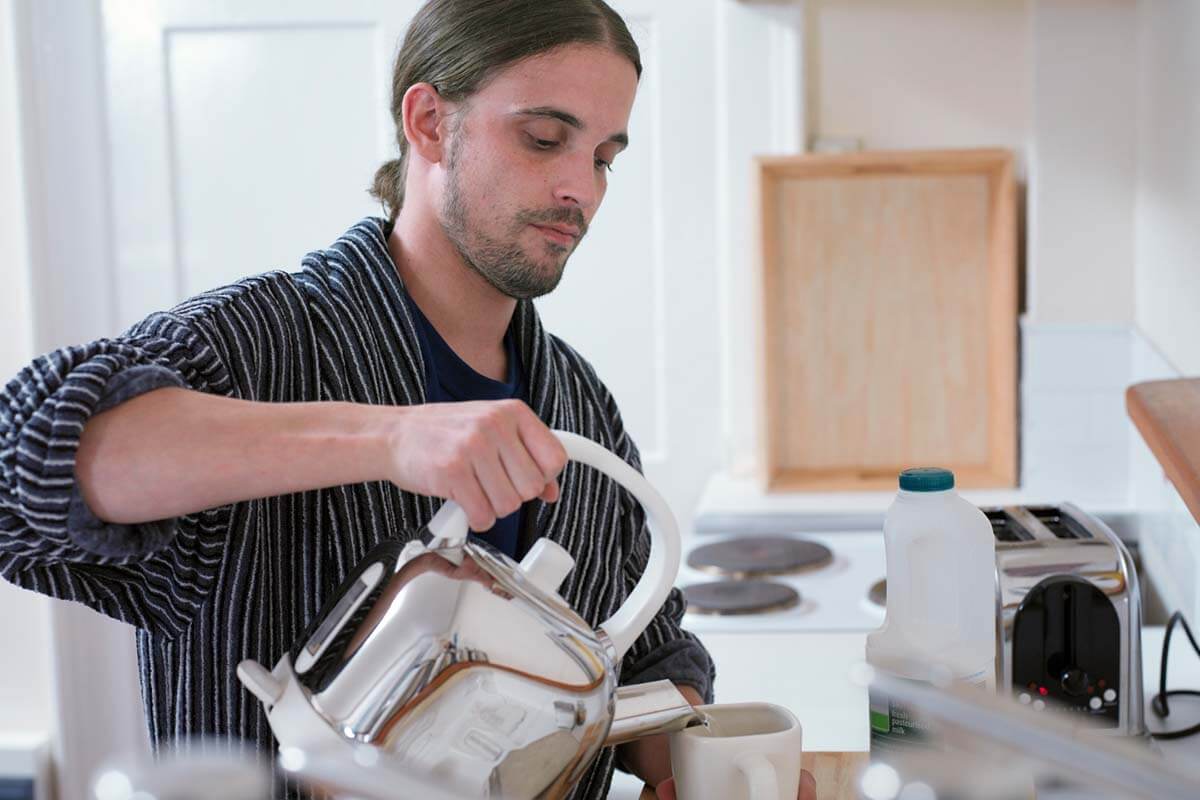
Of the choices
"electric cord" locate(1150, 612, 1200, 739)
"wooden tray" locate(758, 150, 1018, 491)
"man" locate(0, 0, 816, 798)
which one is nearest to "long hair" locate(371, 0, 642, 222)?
"man" locate(0, 0, 816, 798)

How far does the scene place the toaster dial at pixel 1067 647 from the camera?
99cm

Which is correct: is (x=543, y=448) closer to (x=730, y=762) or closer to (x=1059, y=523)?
(x=730, y=762)

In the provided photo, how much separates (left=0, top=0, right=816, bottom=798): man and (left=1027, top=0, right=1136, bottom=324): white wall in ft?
4.23

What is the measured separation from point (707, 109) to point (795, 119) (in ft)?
0.68

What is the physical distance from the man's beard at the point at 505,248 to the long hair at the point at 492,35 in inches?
2.2

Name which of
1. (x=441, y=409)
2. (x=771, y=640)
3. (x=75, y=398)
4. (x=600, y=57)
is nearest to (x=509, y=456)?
(x=441, y=409)

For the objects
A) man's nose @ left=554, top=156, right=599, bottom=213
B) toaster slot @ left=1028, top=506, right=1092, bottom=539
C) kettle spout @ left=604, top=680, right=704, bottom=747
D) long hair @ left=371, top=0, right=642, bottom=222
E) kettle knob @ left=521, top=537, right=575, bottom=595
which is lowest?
kettle spout @ left=604, top=680, right=704, bottom=747

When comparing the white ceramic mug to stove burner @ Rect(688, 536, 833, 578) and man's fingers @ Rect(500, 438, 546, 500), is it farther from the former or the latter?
stove burner @ Rect(688, 536, 833, 578)

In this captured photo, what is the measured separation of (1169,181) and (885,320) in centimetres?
57

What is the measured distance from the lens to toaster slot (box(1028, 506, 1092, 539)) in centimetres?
104

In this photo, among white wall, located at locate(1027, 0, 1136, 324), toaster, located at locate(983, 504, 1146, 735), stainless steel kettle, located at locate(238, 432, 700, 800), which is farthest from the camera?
white wall, located at locate(1027, 0, 1136, 324)

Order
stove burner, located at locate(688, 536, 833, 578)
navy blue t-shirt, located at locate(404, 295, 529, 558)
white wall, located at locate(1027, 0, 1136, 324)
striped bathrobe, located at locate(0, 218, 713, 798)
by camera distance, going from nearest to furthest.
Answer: striped bathrobe, located at locate(0, 218, 713, 798), navy blue t-shirt, located at locate(404, 295, 529, 558), stove burner, located at locate(688, 536, 833, 578), white wall, located at locate(1027, 0, 1136, 324)

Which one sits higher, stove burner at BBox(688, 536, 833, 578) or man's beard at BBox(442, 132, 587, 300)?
man's beard at BBox(442, 132, 587, 300)

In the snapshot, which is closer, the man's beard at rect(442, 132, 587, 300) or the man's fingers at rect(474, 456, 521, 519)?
the man's fingers at rect(474, 456, 521, 519)
